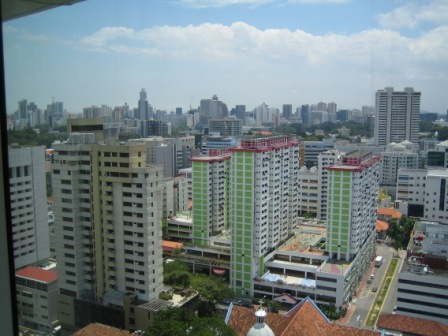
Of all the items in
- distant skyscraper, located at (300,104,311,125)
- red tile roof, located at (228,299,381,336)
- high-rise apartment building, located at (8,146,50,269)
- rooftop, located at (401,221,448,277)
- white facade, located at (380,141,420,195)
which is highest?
distant skyscraper, located at (300,104,311,125)

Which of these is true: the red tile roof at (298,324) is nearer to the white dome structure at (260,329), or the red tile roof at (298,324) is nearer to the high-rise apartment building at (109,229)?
the white dome structure at (260,329)

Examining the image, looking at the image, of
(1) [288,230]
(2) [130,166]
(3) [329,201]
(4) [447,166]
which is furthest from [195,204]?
(4) [447,166]

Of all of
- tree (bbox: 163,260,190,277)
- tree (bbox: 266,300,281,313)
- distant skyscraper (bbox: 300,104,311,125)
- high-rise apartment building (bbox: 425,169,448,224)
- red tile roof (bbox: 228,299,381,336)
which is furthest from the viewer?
high-rise apartment building (bbox: 425,169,448,224)

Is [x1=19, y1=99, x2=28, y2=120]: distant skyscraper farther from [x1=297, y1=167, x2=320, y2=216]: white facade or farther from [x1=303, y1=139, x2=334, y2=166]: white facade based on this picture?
[x1=303, y1=139, x2=334, y2=166]: white facade

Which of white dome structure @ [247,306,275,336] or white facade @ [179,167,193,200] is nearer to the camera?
white dome structure @ [247,306,275,336]

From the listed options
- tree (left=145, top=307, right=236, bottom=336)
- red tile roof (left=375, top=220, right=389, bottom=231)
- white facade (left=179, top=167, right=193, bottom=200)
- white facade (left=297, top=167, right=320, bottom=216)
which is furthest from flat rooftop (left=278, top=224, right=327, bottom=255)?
tree (left=145, top=307, right=236, bottom=336)

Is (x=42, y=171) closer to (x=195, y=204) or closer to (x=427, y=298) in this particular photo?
(x=427, y=298)
